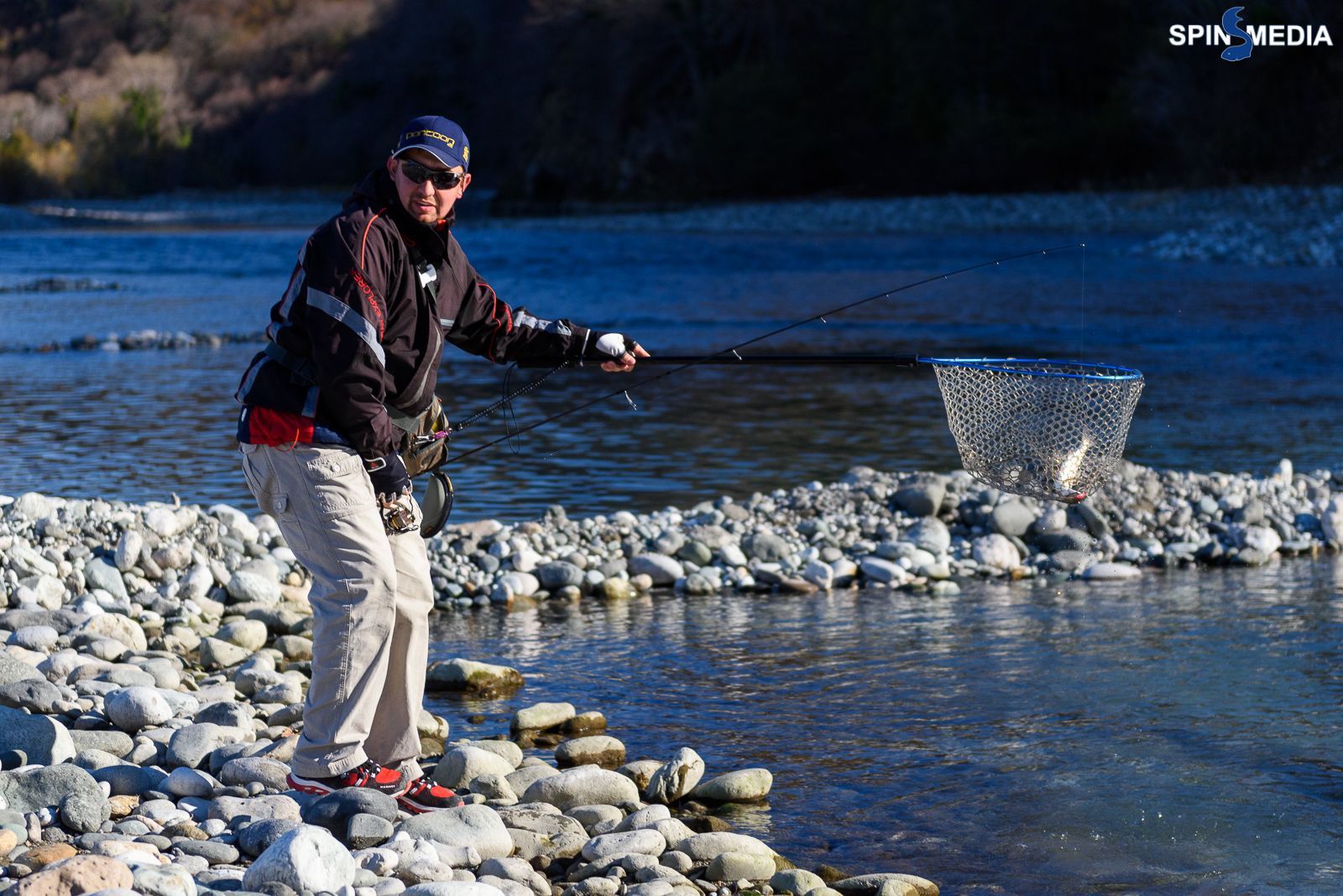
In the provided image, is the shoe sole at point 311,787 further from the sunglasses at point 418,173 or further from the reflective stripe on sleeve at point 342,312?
the sunglasses at point 418,173

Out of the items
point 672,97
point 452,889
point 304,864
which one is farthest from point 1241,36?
point 304,864

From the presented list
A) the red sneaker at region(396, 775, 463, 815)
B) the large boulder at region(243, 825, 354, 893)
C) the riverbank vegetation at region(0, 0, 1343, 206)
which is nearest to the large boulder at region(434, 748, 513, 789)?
the red sneaker at region(396, 775, 463, 815)

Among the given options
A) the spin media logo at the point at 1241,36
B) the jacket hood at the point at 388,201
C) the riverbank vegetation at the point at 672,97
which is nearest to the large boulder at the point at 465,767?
the jacket hood at the point at 388,201

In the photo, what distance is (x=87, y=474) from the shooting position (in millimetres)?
10266

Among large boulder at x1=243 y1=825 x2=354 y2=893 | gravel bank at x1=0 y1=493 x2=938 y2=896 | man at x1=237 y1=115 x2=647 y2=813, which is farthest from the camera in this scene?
man at x1=237 y1=115 x2=647 y2=813

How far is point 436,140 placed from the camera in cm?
400

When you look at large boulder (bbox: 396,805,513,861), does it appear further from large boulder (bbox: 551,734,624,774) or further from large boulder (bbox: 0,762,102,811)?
large boulder (bbox: 551,734,624,774)

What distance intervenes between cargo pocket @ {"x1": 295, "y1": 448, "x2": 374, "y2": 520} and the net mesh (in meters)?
2.27

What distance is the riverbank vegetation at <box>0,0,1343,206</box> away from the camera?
160 ft

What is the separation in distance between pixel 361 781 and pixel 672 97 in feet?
223

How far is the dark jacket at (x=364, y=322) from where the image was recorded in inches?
150

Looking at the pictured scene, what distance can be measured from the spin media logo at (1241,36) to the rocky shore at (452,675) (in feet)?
132

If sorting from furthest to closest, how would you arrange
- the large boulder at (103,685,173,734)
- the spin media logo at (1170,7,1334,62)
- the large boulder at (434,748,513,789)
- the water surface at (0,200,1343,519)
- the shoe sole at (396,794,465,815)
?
the spin media logo at (1170,7,1334,62), the water surface at (0,200,1343,519), the large boulder at (103,685,173,734), the large boulder at (434,748,513,789), the shoe sole at (396,794,465,815)

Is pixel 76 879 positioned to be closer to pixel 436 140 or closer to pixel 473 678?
pixel 436 140
